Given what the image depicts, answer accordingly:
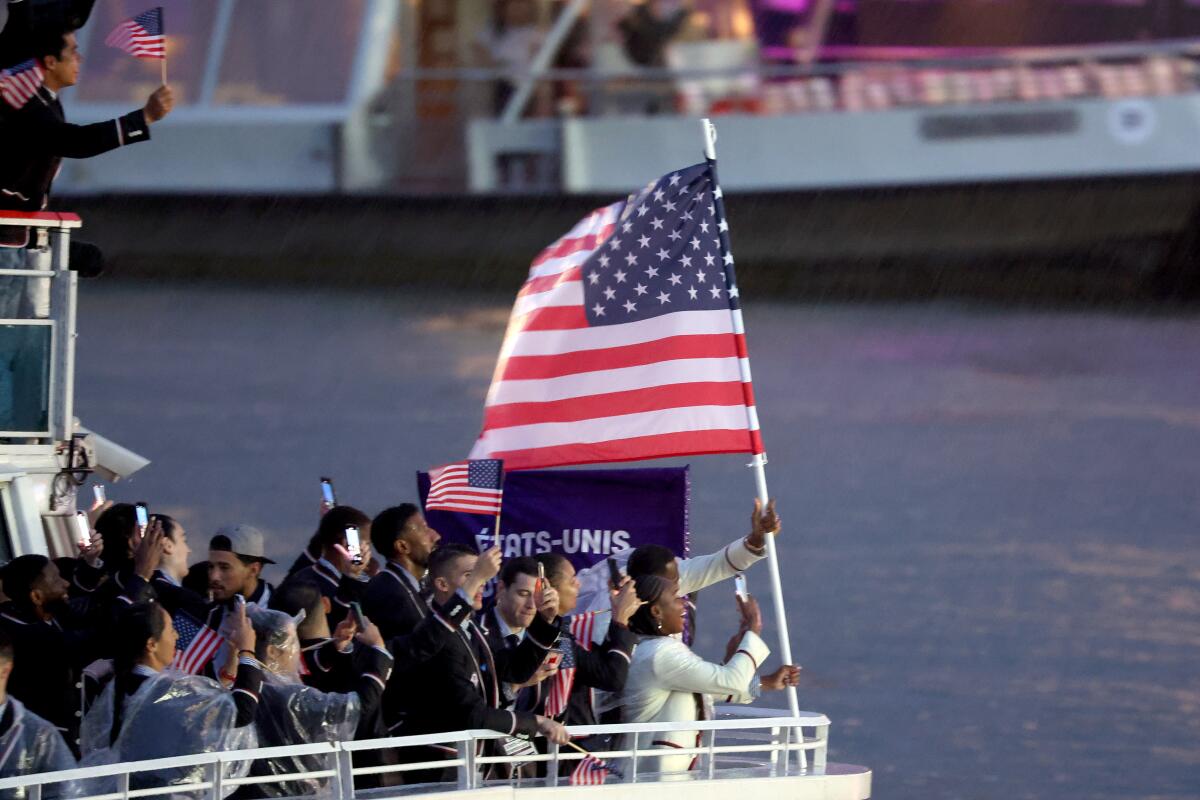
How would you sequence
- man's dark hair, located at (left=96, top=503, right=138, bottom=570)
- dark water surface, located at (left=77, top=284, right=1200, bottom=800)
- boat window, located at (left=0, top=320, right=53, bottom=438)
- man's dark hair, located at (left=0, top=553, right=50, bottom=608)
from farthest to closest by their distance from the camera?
dark water surface, located at (left=77, top=284, right=1200, bottom=800) → boat window, located at (left=0, top=320, right=53, bottom=438) → man's dark hair, located at (left=96, top=503, right=138, bottom=570) → man's dark hair, located at (left=0, top=553, right=50, bottom=608)

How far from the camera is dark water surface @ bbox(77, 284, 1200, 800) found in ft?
47.2

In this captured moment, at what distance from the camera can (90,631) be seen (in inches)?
279

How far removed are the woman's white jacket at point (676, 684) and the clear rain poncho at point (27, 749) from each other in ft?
5.97

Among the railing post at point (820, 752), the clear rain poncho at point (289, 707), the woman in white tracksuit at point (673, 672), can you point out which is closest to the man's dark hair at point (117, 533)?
the clear rain poncho at point (289, 707)

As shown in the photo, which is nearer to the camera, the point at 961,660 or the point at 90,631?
the point at 90,631

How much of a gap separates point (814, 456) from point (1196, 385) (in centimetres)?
565

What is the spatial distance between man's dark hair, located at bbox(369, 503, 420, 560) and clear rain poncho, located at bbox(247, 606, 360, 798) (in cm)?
114

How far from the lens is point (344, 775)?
268 inches

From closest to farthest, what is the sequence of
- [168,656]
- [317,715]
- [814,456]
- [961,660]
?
1. [168,656]
2. [317,715]
3. [961,660]
4. [814,456]

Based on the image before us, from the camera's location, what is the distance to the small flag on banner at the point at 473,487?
8445 millimetres

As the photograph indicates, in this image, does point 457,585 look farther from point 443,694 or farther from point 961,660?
point 961,660

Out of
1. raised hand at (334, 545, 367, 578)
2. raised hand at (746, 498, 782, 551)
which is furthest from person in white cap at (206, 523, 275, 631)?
raised hand at (746, 498, 782, 551)

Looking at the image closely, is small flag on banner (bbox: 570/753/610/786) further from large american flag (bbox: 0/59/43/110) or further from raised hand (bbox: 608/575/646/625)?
large american flag (bbox: 0/59/43/110)

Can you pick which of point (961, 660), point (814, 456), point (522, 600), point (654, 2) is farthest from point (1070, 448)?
point (522, 600)
